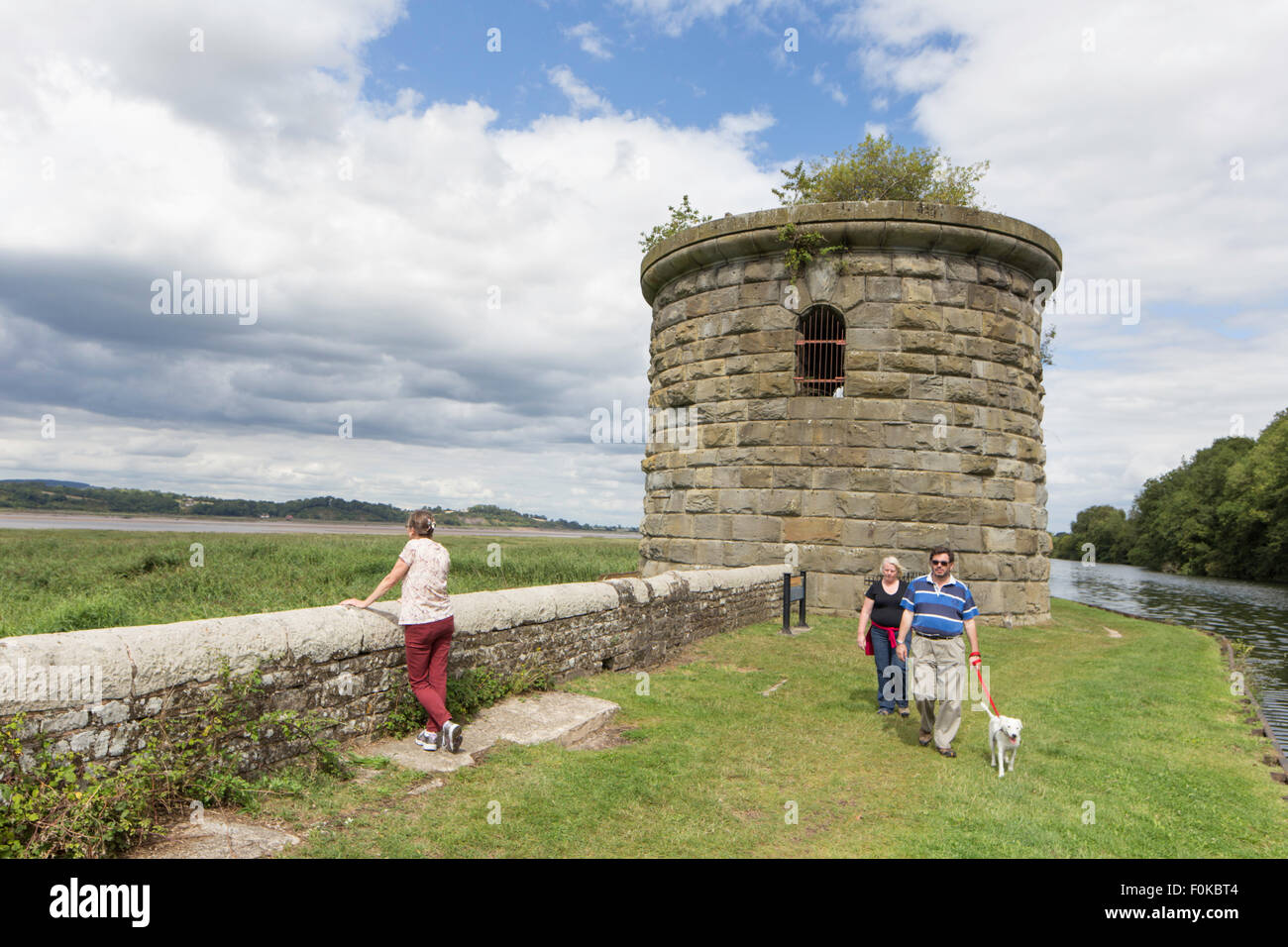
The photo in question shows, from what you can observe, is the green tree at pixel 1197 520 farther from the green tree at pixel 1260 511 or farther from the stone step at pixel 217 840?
the stone step at pixel 217 840

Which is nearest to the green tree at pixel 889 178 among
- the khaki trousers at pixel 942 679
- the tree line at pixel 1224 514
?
the khaki trousers at pixel 942 679

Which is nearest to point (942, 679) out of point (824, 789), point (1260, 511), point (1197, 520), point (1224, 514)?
point (824, 789)

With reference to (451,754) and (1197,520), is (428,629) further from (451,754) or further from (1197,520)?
(1197,520)

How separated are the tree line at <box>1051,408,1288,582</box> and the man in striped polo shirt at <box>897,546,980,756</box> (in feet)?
151

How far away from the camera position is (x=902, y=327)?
43.2 feet

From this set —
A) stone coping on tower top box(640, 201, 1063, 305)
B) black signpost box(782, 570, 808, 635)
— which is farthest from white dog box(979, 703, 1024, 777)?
stone coping on tower top box(640, 201, 1063, 305)

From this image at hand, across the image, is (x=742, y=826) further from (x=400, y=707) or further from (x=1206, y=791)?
(x=1206, y=791)

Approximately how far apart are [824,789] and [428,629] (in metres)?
3.10

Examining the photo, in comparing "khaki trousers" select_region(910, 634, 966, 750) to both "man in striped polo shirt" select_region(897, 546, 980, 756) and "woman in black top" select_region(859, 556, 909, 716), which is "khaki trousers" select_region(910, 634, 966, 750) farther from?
"woman in black top" select_region(859, 556, 909, 716)

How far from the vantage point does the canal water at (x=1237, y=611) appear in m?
12.3

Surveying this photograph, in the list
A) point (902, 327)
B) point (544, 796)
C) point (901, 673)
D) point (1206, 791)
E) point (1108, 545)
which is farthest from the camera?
point (1108, 545)

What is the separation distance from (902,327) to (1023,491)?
3785mm

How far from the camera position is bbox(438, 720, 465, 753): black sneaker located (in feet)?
18.3
